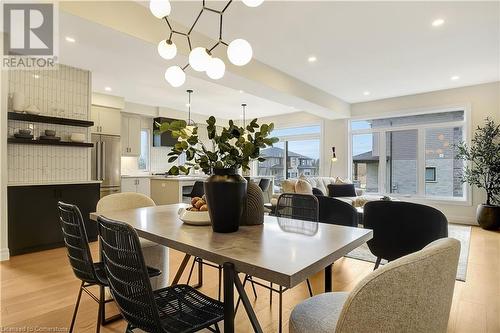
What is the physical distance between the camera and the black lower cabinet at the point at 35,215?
344cm

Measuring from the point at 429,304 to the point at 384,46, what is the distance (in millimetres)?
3834

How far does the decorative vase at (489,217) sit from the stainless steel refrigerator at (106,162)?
688 centimetres

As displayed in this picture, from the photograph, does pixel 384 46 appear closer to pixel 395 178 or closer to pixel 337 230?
pixel 337 230

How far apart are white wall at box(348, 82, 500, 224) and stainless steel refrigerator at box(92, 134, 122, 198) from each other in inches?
241

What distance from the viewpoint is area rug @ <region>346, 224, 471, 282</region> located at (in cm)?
304

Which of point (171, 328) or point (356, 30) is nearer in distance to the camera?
point (171, 328)

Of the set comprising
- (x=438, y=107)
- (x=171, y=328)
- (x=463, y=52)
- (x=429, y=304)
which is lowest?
(x=171, y=328)

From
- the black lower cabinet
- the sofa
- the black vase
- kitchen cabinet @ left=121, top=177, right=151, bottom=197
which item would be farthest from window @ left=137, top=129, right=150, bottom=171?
the black vase

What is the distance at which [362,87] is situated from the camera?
5.57 metres

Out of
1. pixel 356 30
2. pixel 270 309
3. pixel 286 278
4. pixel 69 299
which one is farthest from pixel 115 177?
pixel 286 278

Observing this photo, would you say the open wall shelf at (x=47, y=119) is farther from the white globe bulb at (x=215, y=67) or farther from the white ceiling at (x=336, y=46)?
the white globe bulb at (x=215, y=67)

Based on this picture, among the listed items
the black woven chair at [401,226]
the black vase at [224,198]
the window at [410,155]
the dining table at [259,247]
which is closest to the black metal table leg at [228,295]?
the dining table at [259,247]

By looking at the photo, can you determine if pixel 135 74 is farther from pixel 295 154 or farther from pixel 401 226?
pixel 295 154

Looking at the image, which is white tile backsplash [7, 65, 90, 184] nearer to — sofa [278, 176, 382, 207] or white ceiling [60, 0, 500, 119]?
white ceiling [60, 0, 500, 119]
